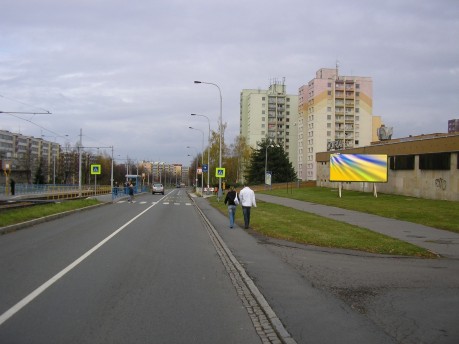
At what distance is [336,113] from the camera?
112 metres

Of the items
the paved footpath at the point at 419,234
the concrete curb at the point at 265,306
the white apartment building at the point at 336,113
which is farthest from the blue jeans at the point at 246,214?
the white apartment building at the point at 336,113

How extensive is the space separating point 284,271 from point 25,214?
1399cm

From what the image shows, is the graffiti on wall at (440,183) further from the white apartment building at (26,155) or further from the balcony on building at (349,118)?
the balcony on building at (349,118)

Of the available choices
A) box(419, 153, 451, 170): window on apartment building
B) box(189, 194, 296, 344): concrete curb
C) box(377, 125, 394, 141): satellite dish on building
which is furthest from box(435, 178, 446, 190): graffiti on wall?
box(189, 194, 296, 344): concrete curb

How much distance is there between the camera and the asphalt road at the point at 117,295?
5.20 m

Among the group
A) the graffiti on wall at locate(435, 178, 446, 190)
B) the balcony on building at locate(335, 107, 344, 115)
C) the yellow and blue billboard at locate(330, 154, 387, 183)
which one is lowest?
the graffiti on wall at locate(435, 178, 446, 190)

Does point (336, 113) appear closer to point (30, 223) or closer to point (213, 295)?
point (30, 223)

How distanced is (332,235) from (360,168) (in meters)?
26.2

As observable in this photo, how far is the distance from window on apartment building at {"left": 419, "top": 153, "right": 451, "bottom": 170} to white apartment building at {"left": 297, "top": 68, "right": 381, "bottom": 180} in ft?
241

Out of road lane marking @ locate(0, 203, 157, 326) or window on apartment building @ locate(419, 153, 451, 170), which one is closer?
road lane marking @ locate(0, 203, 157, 326)

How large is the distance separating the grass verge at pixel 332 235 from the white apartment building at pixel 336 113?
3603 inches

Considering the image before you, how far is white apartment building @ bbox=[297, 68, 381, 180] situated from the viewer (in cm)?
11131

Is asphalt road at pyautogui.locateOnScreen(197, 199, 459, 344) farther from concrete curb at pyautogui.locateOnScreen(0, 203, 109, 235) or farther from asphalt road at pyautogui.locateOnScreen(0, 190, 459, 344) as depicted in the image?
concrete curb at pyautogui.locateOnScreen(0, 203, 109, 235)

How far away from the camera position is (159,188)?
69.1 metres
